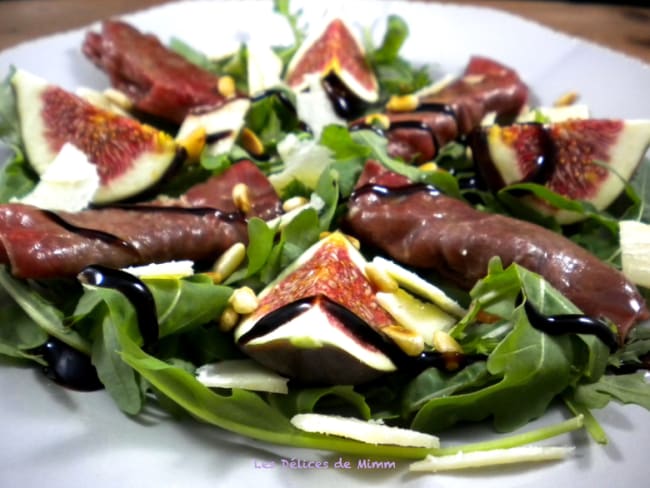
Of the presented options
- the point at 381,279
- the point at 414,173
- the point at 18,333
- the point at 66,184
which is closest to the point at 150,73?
the point at 66,184

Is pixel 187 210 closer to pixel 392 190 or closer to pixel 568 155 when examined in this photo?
pixel 392 190

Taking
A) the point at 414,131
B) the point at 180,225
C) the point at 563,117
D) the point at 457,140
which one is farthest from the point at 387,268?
the point at 563,117

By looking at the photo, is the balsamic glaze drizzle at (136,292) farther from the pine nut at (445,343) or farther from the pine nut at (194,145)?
the pine nut at (194,145)

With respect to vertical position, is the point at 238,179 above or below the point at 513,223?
below

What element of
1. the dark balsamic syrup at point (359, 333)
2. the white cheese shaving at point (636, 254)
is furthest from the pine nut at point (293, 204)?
the white cheese shaving at point (636, 254)

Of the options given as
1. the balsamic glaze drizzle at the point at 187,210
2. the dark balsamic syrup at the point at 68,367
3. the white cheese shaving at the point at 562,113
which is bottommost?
the dark balsamic syrup at the point at 68,367

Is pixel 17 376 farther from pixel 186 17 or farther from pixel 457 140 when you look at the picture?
pixel 186 17

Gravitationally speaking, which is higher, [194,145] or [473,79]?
[473,79]
